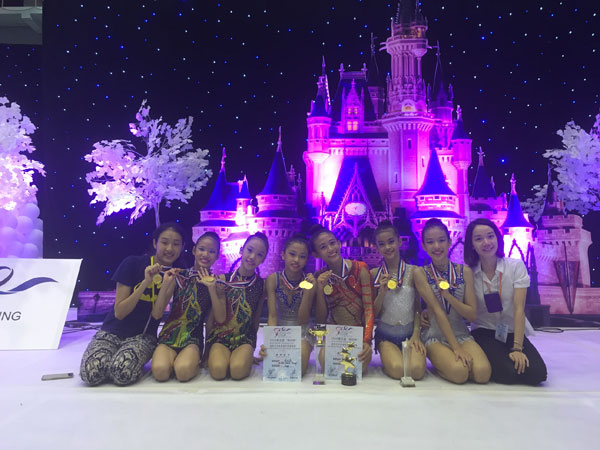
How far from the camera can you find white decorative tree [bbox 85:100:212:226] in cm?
880

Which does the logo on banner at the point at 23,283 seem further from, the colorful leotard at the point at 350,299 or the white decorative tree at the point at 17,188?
the white decorative tree at the point at 17,188

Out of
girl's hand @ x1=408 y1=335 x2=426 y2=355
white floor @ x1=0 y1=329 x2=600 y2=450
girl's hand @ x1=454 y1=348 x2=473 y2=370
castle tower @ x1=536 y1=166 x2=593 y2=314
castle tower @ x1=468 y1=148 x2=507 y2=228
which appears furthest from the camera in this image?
castle tower @ x1=468 y1=148 x2=507 y2=228

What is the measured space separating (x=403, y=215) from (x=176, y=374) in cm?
932

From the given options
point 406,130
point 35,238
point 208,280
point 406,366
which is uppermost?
point 406,130

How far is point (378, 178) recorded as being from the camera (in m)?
12.4

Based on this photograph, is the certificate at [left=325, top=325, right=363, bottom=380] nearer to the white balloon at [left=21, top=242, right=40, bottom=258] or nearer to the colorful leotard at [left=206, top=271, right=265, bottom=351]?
the colorful leotard at [left=206, top=271, right=265, bottom=351]

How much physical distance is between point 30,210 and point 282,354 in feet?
32.3

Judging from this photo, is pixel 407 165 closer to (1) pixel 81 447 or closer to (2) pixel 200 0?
(2) pixel 200 0

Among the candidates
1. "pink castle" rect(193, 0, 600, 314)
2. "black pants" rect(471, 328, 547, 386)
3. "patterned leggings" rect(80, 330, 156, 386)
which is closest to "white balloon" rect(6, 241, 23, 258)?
"pink castle" rect(193, 0, 600, 314)

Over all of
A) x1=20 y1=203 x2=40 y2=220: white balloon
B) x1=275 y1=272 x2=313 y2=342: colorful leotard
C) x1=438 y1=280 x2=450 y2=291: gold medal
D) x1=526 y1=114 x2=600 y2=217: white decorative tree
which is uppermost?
x1=526 y1=114 x2=600 y2=217: white decorative tree

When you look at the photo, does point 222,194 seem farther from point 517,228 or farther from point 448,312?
point 448,312

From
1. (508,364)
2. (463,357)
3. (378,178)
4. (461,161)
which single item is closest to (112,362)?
(463,357)

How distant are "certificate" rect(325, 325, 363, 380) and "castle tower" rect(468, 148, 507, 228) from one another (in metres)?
9.37

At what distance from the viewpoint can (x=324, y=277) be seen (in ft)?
11.4
